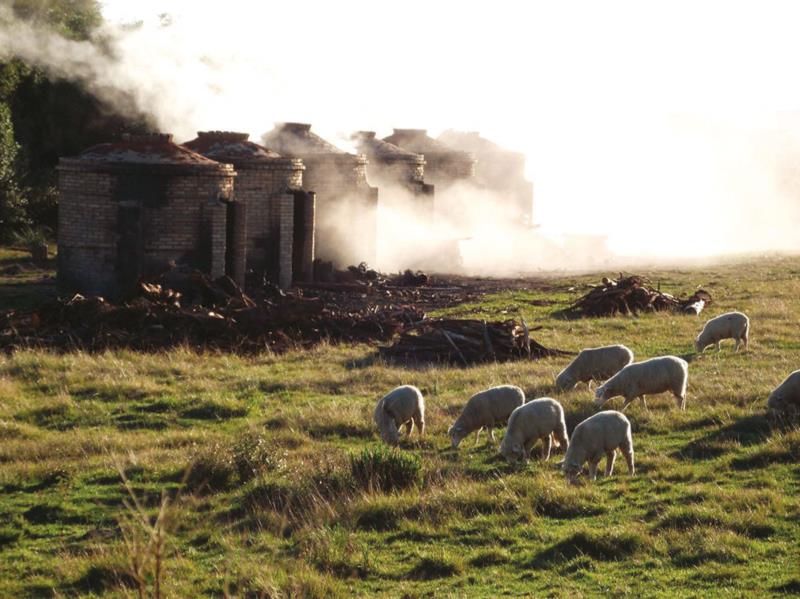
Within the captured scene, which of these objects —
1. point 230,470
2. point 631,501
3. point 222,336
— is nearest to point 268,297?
point 222,336

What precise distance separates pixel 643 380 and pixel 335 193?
20117mm

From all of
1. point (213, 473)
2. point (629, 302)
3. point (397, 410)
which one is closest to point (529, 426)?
point (397, 410)

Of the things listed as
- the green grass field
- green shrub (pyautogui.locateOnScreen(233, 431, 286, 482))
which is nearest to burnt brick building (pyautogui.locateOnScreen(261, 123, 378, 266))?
the green grass field

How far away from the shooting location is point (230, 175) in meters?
27.2

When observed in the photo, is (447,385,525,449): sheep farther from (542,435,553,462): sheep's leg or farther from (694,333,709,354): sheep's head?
(694,333,709,354): sheep's head

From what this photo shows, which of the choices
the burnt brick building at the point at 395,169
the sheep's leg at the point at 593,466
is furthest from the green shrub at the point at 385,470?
the burnt brick building at the point at 395,169

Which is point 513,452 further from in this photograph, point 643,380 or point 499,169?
point 499,169

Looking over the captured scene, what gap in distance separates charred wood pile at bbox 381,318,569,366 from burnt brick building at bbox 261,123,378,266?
43.1ft

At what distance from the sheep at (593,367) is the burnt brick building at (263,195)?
14.2 meters

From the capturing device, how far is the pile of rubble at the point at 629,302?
25.7m

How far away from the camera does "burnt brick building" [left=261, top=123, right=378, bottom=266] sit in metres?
33.8

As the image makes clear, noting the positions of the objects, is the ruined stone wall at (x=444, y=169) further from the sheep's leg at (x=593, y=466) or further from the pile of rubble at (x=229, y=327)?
the sheep's leg at (x=593, y=466)

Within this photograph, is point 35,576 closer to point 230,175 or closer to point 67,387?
point 67,387

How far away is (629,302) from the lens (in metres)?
26.1
